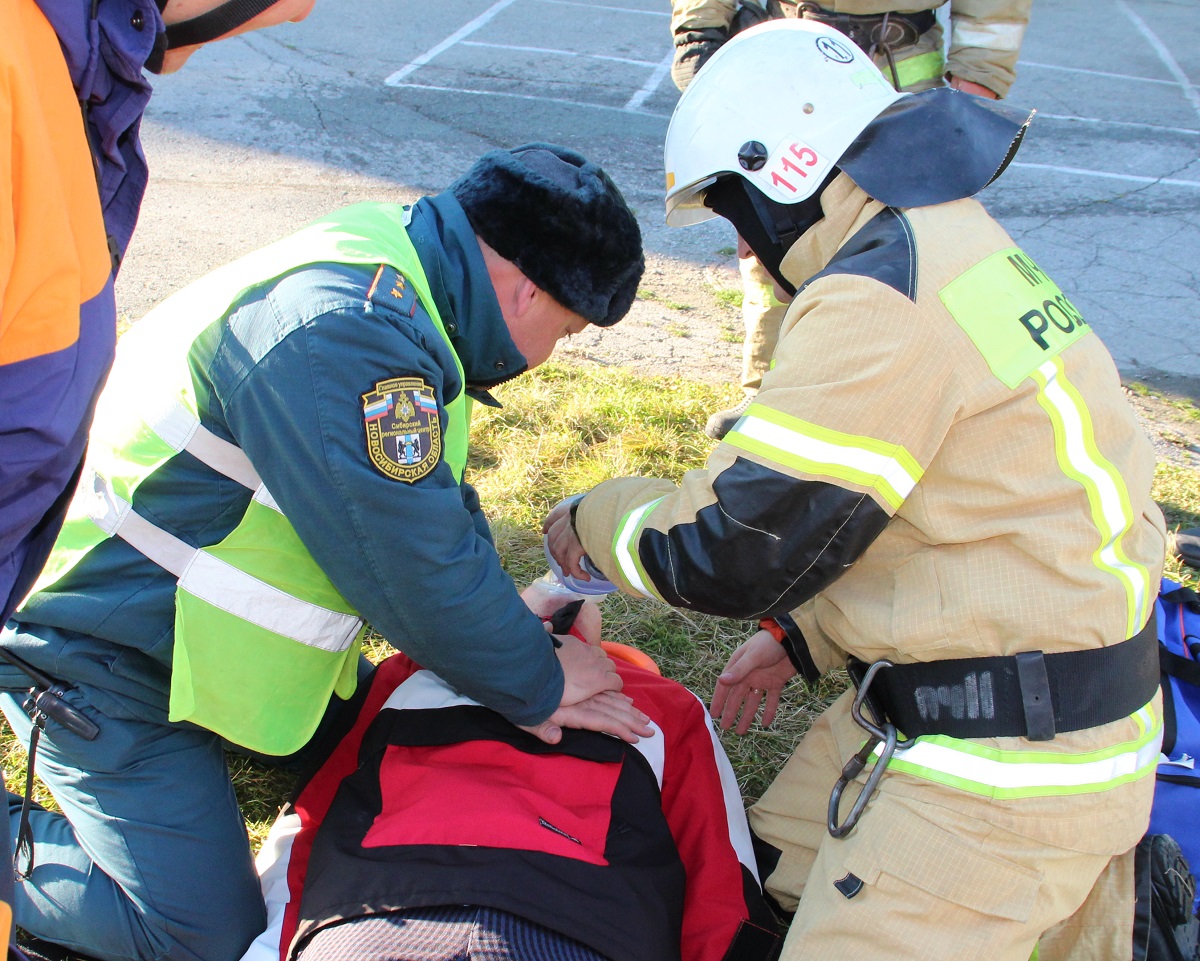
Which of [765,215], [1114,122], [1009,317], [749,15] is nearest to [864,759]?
[1009,317]

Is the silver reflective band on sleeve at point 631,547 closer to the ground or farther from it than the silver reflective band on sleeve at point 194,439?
closer to the ground

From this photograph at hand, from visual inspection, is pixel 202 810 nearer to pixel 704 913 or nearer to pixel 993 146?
pixel 704 913

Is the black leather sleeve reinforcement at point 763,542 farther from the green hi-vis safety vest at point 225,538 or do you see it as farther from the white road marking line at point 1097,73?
the white road marking line at point 1097,73

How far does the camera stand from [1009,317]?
1.76 meters

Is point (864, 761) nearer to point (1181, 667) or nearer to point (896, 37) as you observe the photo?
point (1181, 667)

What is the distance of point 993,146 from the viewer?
1.88 meters

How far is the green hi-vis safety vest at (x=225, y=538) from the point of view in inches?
75.4

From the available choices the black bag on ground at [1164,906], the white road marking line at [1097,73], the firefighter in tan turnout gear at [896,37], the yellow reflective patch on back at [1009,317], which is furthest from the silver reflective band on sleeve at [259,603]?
the white road marking line at [1097,73]

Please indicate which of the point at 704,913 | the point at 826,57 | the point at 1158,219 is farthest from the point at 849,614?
the point at 1158,219

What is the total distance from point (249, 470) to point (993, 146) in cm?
152

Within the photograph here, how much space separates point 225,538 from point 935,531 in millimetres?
1323

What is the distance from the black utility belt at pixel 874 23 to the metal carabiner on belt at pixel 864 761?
261 centimetres

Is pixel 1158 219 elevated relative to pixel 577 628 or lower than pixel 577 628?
lower

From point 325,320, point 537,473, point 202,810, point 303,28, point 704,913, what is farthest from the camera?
point 303,28
